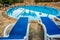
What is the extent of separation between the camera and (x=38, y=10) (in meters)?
16.2

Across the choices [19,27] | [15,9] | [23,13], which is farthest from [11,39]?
[15,9]

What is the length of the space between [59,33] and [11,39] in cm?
232

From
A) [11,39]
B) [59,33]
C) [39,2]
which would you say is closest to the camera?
[11,39]

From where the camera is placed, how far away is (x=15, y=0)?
18250 mm

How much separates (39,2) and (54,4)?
234 centimetres

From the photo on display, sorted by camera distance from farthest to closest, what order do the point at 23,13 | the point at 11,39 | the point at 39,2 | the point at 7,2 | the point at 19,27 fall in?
the point at 39,2 → the point at 7,2 → the point at 23,13 → the point at 19,27 → the point at 11,39

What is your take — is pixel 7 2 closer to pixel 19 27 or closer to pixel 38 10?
pixel 38 10

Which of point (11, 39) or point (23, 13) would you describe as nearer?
point (11, 39)

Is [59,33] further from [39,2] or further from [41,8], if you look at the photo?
[39,2]

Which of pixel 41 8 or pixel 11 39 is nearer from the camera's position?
pixel 11 39

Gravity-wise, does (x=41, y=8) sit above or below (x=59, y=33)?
below

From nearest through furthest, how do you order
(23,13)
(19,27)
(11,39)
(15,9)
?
1. (11,39)
2. (19,27)
3. (23,13)
4. (15,9)

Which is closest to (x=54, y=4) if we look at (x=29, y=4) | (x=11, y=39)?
(x=29, y=4)

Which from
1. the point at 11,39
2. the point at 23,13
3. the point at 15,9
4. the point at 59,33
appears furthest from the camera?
the point at 15,9
